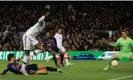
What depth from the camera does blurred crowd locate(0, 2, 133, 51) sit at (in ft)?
138

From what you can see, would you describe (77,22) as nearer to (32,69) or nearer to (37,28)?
(37,28)

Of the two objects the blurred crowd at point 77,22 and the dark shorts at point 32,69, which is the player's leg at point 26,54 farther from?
the blurred crowd at point 77,22

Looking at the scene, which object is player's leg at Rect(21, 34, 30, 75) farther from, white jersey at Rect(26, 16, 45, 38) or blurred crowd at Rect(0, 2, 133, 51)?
blurred crowd at Rect(0, 2, 133, 51)

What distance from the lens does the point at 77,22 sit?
46438 millimetres

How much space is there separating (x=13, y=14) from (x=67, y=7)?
601 cm

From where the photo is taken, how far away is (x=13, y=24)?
156 feet

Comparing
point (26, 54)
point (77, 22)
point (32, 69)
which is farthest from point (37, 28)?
point (77, 22)

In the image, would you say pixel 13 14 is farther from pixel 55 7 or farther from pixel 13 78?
pixel 13 78

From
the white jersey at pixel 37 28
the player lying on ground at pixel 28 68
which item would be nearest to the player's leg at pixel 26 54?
the player lying on ground at pixel 28 68

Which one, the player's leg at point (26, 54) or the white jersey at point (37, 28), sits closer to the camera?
the player's leg at point (26, 54)

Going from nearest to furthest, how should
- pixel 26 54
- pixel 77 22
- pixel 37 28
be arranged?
pixel 26 54 → pixel 37 28 → pixel 77 22

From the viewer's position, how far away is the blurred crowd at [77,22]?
4194 centimetres

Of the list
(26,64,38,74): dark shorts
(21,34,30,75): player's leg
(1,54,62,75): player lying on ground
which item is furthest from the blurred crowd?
(26,64,38,74): dark shorts

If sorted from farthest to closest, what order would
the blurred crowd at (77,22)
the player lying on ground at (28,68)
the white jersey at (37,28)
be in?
the blurred crowd at (77,22)
the white jersey at (37,28)
the player lying on ground at (28,68)
